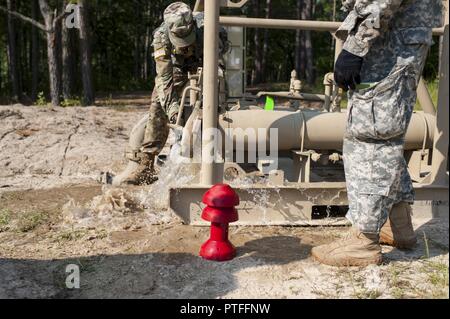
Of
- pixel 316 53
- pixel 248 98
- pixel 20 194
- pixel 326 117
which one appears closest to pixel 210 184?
pixel 326 117

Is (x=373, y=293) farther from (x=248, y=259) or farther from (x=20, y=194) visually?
(x=20, y=194)

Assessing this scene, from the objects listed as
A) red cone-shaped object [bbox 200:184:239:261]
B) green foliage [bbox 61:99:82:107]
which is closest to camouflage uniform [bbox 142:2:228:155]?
red cone-shaped object [bbox 200:184:239:261]

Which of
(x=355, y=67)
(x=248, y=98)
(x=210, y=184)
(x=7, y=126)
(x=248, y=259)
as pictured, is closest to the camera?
(x=355, y=67)

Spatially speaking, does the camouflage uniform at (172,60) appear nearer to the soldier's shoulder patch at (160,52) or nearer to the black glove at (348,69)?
the soldier's shoulder patch at (160,52)

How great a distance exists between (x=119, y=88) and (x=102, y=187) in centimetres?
1998

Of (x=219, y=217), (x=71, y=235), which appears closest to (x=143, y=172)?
(x=71, y=235)

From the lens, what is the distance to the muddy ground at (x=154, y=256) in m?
2.43

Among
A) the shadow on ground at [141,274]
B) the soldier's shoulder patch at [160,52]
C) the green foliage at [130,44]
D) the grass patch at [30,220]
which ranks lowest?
the shadow on ground at [141,274]

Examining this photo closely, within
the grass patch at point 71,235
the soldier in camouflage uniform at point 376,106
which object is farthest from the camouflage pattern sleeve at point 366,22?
the grass patch at point 71,235

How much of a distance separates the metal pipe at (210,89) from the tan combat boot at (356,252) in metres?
0.97

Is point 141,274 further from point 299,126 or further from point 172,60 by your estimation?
point 172,60

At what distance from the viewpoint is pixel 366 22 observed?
245 cm

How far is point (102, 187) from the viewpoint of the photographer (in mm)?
4492

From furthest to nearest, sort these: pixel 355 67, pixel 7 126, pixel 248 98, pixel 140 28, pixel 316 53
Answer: pixel 316 53
pixel 140 28
pixel 7 126
pixel 248 98
pixel 355 67
